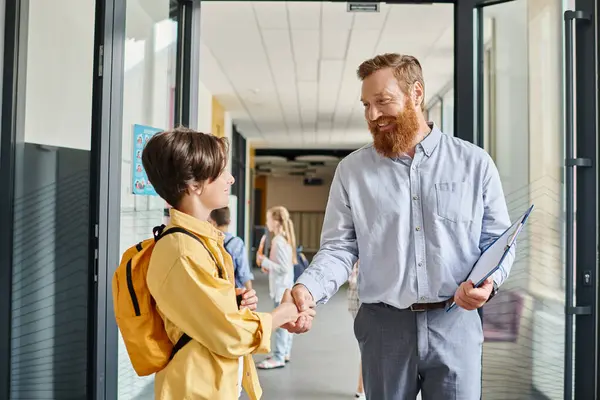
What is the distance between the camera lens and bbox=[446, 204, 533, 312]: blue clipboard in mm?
1579

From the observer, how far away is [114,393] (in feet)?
8.71

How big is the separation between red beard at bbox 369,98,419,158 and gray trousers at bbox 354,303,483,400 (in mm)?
491

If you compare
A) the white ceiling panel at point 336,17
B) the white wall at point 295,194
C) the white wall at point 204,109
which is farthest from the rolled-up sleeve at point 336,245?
the white wall at point 295,194

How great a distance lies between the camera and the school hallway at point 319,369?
482 centimetres

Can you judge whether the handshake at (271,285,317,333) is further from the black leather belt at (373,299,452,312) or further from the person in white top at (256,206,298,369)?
the person in white top at (256,206,298,369)

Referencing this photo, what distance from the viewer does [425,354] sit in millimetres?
1783

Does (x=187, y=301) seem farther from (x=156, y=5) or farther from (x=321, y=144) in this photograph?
(x=321, y=144)

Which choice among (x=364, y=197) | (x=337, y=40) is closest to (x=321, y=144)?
(x=337, y=40)

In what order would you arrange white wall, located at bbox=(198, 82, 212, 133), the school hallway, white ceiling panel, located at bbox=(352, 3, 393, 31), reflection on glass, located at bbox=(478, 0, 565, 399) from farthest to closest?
white wall, located at bbox=(198, 82, 212, 133), white ceiling panel, located at bbox=(352, 3, 393, 31), the school hallway, reflection on glass, located at bbox=(478, 0, 565, 399)

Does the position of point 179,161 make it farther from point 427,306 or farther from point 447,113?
point 447,113

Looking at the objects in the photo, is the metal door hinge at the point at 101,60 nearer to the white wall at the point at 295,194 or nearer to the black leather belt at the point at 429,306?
the black leather belt at the point at 429,306

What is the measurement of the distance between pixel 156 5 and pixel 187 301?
2276 mm

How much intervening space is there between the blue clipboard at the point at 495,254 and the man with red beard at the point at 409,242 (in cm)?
4

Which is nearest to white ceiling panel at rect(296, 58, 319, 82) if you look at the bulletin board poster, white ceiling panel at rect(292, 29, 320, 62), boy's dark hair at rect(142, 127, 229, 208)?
white ceiling panel at rect(292, 29, 320, 62)
